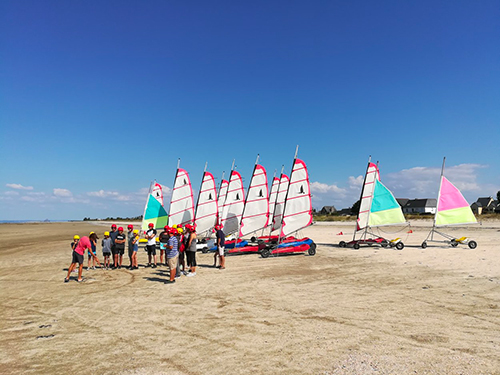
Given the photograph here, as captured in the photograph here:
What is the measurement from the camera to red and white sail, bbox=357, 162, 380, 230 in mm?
19938

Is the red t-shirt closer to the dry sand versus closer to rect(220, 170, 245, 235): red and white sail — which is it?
the dry sand

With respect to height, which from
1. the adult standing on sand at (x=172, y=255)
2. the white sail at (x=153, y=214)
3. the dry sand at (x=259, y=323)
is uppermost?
the white sail at (x=153, y=214)

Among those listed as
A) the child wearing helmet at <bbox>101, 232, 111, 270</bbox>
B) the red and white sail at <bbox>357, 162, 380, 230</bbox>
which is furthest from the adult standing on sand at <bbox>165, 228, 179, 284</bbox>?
the red and white sail at <bbox>357, 162, 380, 230</bbox>

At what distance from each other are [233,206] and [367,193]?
8.88 metres

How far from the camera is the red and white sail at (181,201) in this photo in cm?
2114

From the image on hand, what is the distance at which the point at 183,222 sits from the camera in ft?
69.7

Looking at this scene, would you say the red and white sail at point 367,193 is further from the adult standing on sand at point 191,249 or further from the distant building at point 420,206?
the distant building at point 420,206

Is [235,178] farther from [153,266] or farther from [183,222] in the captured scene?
[153,266]

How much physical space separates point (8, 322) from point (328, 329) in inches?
261

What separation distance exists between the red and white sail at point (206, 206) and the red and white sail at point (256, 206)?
13.1 feet

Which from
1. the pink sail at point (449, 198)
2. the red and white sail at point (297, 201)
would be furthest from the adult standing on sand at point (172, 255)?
the pink sail at point (449, 198)

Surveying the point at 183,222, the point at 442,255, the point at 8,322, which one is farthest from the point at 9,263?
the point at 442,255

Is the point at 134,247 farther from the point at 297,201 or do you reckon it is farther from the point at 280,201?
the point at 280,201

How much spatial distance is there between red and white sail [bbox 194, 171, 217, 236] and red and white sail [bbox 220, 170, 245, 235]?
141cm
